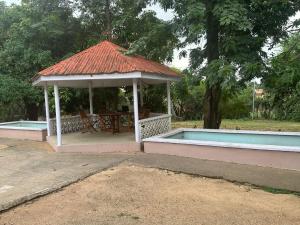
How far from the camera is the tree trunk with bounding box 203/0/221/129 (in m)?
11.4

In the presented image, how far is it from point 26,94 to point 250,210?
1479 centimetres

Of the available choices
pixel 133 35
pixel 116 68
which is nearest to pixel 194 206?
pixel 116 68

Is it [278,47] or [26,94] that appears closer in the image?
[278,47]

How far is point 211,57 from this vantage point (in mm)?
12141

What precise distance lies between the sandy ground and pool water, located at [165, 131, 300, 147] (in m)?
4.13

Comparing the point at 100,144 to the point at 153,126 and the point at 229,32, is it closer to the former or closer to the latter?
the point at 153,126

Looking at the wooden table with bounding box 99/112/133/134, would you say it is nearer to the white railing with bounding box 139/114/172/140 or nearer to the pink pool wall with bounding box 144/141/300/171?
the white railing with bounding box 139/114/172/140

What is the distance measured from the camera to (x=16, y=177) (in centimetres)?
804

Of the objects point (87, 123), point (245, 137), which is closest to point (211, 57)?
point (245, 137)

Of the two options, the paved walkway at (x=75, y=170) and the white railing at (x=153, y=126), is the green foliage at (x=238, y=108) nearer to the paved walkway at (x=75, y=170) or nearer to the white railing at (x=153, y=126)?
the white railing at (x=153, y=126)

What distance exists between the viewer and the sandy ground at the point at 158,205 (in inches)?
206

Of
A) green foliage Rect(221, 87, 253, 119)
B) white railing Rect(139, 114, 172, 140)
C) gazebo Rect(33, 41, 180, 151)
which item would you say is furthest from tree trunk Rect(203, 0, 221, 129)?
green foliage Rect(221, 87, 253, 119)

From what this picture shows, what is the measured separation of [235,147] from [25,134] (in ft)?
33.2

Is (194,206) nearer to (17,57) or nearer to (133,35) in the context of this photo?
(133,35)
